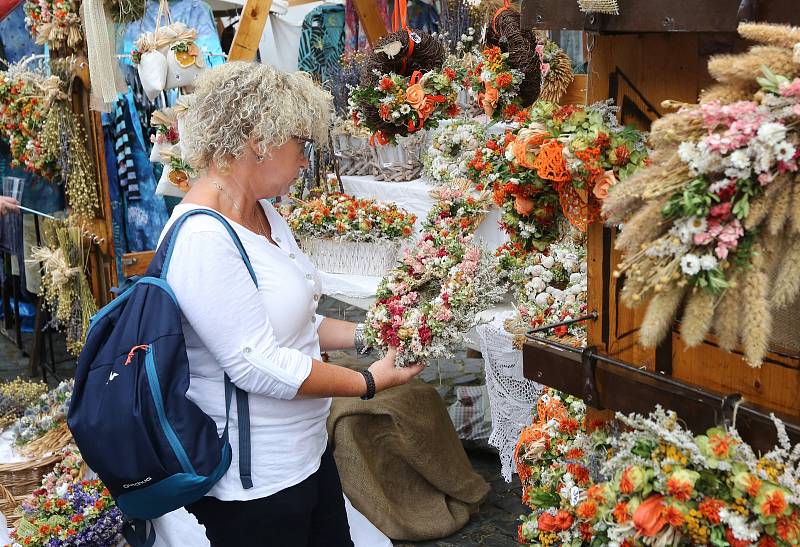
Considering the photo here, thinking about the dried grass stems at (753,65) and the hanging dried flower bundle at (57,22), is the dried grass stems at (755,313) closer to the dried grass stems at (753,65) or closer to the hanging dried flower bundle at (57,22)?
the dried grass stems at (753,65)

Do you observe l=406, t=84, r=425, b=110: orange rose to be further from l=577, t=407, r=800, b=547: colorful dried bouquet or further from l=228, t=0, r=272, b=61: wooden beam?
l=577, t=407, r=800, b=547: colorful dried bouquet

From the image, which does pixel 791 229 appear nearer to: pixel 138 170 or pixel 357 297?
pixel 357 297

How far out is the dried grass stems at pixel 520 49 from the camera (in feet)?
10.4

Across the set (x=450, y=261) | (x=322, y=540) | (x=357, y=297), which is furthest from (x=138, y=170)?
(x=322, y=540)

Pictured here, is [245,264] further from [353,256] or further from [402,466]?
[353,256]

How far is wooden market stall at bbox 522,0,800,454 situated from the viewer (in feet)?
4.83

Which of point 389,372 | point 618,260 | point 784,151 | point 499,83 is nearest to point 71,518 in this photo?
point 389,372

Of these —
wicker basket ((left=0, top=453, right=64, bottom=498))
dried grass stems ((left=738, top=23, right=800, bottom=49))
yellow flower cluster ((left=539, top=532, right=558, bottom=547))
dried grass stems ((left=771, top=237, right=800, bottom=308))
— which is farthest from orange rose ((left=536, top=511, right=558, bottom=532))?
wicker basket ((left=0, top=453, right=64, bottom=498))

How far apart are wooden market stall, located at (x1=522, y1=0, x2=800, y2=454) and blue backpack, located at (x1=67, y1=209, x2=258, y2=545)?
0.81 meters

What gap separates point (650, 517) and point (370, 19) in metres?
3.60

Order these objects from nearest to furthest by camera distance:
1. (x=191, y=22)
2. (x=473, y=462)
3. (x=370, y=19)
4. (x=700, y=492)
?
(x=700, y=492) → (x=473, y=462) → (x=370, y=19) → (x=191, y=22)

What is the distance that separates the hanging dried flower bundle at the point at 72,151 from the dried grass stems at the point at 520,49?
9.31 ft

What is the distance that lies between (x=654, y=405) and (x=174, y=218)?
1.20 meters

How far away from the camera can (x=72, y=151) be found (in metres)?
5.02
